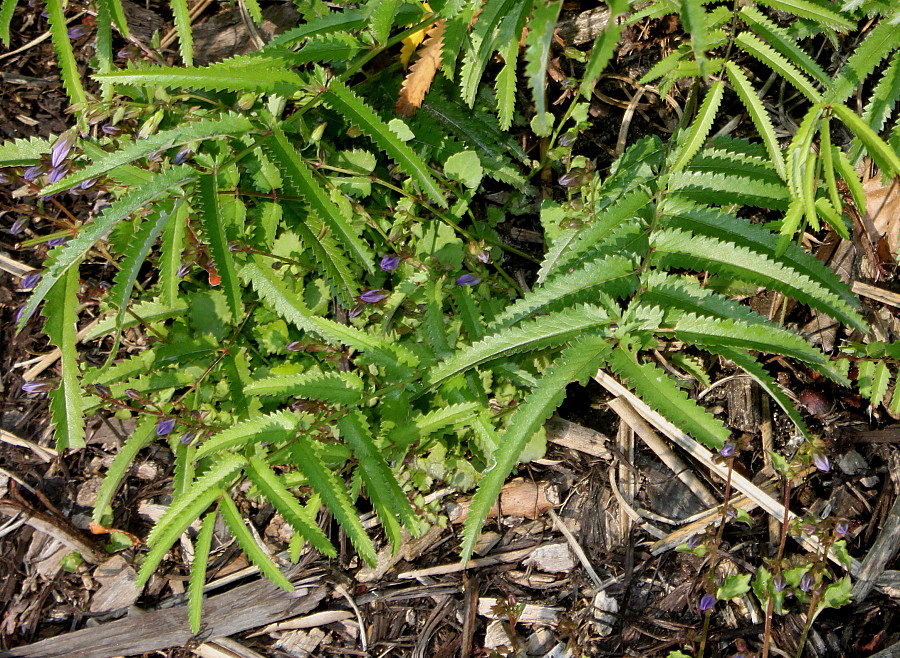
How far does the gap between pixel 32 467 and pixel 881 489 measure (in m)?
4.20

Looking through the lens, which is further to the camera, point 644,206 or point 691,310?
point 644,206

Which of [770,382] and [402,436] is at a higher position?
[770,382]

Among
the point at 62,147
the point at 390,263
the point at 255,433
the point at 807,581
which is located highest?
the point at 62,147

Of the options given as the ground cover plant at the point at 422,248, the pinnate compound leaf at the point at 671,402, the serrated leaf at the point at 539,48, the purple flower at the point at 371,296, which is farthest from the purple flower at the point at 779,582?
the serrated leaf at the point at 539,48

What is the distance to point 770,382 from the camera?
227 centimetres

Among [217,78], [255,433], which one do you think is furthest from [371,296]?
[217,78]

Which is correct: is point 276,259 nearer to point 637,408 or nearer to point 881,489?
point 637,408

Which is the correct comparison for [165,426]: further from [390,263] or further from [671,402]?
[671,402]

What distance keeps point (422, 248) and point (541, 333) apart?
1.15 m

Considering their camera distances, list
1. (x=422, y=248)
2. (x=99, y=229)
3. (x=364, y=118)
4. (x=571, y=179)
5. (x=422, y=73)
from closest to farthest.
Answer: (x=99, y=229), (x=364, y=118), (x=571, y=179), (x=422, y=73), (x=422, y=248)

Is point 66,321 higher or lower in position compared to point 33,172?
lower

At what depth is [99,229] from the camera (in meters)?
2.12

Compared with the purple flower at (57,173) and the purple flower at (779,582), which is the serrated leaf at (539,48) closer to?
the purple flower at (57,173)

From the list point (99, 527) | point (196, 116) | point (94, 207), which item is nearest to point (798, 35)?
point (196, 116)
